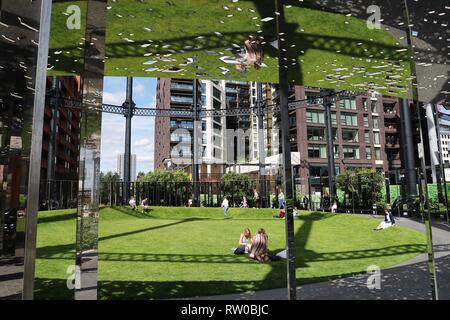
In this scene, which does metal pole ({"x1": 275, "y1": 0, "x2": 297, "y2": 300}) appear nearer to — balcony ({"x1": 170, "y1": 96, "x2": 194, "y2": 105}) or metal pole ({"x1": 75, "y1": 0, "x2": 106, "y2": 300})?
metal pole ({"x1": 75, "y1": 0, "x2": 106, "y2": 300})

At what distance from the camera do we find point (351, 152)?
217ft

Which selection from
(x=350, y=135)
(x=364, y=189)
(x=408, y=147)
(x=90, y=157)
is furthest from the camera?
(x=350, y=135)

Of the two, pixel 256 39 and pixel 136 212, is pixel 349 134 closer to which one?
pixel 136 212

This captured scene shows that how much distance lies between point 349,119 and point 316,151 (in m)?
10.2

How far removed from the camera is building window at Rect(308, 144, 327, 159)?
63850 millimetres

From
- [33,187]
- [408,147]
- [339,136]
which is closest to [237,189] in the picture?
[408,147]

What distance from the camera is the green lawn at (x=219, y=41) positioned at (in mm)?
4898

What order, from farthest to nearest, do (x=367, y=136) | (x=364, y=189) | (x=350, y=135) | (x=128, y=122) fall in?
(x=367, y=136)
(x=350, y=135)
(x=128, y=122)
(x=364, y=189)

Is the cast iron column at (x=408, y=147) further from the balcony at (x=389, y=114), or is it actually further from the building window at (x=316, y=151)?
the balcony at (x=389, y=114)

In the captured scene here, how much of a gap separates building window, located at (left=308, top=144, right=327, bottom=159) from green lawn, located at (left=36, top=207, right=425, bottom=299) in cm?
4552

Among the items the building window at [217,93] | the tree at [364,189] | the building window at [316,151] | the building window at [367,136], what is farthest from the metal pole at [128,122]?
the building window at [217,93]

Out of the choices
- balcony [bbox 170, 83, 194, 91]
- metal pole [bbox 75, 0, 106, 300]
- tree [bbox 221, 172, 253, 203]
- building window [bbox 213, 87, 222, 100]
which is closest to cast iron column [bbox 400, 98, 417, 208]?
metal pole [bbox 75, 0, 106, 300]

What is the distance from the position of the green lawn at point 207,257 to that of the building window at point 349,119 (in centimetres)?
5069

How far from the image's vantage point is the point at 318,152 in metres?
64.4
